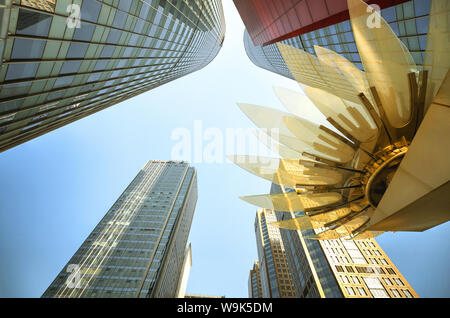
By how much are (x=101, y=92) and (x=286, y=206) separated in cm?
1962

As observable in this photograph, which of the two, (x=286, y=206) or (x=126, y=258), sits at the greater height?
(x=286, y=206)

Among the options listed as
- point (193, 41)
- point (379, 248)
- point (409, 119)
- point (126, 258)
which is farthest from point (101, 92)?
point (379, 248)

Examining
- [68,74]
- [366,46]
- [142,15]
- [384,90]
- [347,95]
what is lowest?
[384,90]

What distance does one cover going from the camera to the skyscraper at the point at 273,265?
70812mm

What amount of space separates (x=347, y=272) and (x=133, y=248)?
171 feet

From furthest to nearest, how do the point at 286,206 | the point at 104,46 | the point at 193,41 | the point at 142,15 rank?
the point at 193,41 → the point at 142,15 → the point at 104,46 → the point at 286,206

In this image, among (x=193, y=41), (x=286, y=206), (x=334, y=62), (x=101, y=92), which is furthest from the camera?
(x=193, y=41)

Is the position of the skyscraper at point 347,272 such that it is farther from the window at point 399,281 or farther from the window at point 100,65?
the window at point 100,65

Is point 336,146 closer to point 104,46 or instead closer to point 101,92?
point 104,46

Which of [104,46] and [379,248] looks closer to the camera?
[104,46]

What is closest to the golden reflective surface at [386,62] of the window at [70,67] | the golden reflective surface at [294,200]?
the golden reflective surface at [294,200]

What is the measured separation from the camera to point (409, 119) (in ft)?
10.8

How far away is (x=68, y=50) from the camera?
10281mm

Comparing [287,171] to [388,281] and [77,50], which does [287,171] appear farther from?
[388,281]
